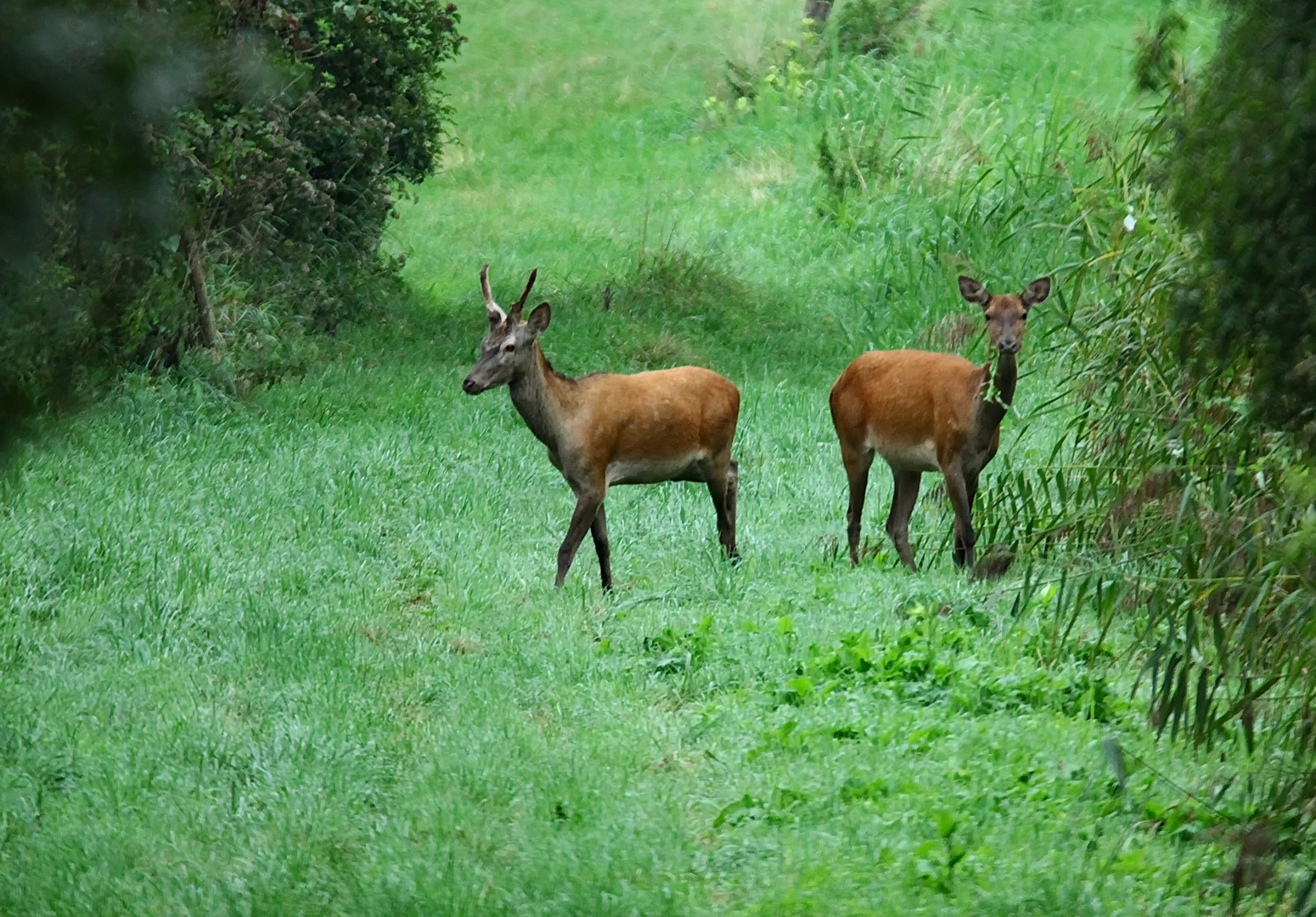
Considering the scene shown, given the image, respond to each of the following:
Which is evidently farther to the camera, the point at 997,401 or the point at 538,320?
the point at 538,320

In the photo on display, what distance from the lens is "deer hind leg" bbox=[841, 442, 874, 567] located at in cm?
1153

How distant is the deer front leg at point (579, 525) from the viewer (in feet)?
35.2

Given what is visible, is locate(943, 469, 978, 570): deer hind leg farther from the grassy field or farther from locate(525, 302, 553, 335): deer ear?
locate(525, 302, 553, 335): deer ear

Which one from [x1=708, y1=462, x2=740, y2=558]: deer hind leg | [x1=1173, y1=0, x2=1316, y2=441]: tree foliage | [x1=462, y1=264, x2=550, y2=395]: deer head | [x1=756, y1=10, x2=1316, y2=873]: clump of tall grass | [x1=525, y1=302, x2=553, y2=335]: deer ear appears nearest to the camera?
[x1=1173, y1=0, x2=1316, y2=441]: tree foliage

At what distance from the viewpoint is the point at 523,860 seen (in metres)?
6.16

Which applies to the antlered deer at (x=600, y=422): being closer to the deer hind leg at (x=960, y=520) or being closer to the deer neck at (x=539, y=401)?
the deer neck at (x=539, y=401)

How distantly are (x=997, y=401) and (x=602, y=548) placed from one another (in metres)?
2.49

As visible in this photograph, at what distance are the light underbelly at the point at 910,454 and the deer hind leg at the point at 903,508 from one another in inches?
3.4

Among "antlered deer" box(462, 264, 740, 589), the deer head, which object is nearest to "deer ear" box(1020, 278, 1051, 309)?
"antlered deer" box(462, 264, 740, 589)

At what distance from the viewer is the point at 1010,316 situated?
11.0 m

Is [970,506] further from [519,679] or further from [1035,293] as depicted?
[519,679]

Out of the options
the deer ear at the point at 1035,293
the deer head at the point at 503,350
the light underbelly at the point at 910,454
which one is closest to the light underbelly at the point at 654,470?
the deer head at the point at 503,350

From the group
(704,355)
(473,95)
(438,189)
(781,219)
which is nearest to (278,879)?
(704,355)

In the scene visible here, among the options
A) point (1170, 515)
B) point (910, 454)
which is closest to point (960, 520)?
point (910, 454)
